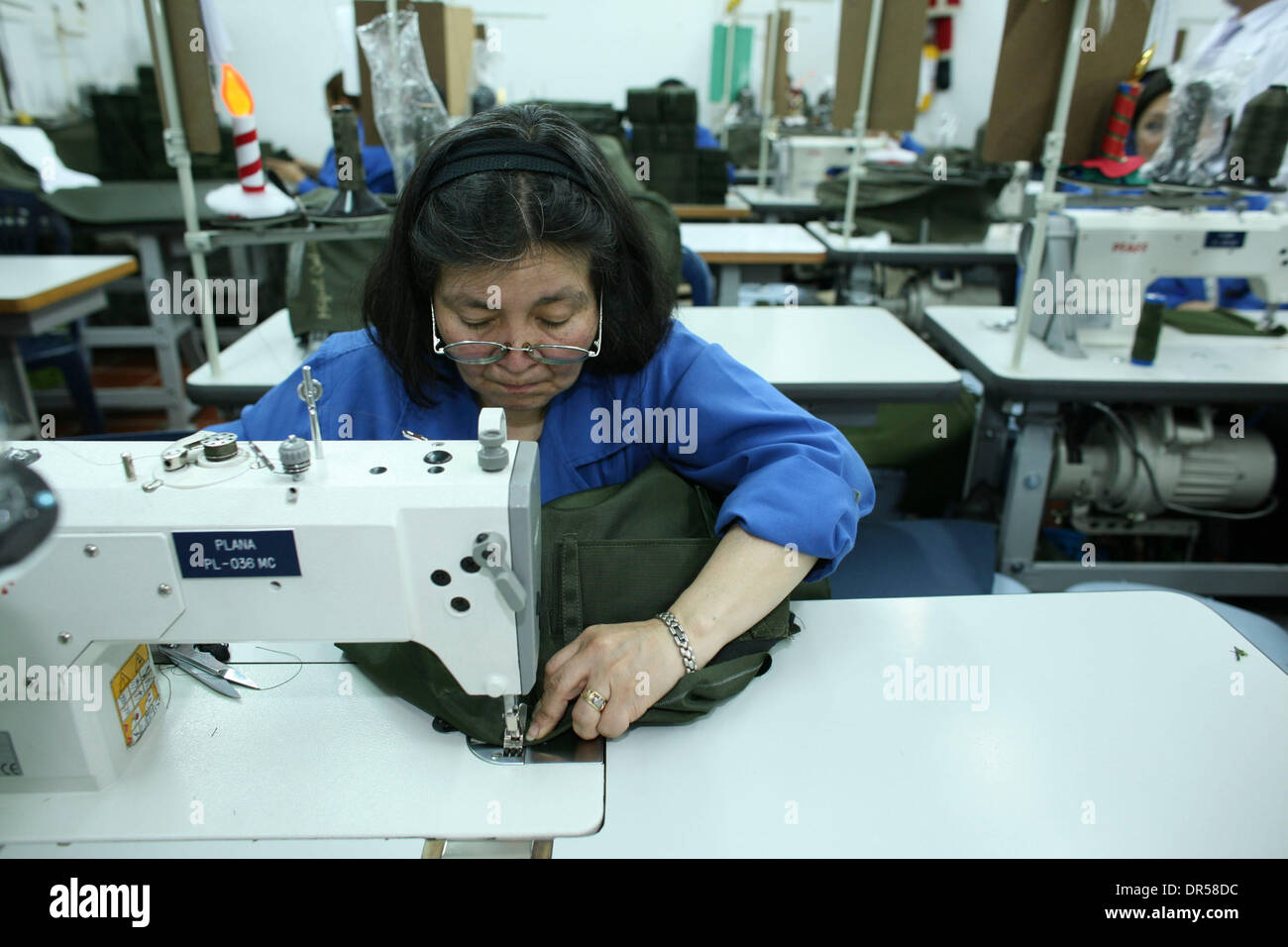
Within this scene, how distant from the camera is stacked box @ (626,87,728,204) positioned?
4.46 meters

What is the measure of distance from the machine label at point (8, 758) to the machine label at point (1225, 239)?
255 centimetres

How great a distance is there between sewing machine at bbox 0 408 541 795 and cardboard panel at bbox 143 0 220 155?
3.39 ft

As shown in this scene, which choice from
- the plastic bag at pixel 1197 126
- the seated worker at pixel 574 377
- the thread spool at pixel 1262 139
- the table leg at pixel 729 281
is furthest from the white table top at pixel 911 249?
the seated worker at pixel 574 377

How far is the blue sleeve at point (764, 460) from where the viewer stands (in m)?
0.99

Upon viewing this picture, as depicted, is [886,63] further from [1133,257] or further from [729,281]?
[1133,257]

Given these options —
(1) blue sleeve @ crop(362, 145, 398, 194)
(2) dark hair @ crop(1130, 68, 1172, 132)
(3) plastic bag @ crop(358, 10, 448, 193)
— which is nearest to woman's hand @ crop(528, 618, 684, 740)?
(3) plastic bag @ crop(358, 10, 448, 193)

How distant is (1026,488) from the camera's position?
7.08ft

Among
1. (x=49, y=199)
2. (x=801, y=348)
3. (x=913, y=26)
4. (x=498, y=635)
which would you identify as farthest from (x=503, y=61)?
(x=498, y=635)

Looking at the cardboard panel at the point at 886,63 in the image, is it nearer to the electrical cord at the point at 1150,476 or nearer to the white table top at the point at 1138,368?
the white table top at the point at 1138,368

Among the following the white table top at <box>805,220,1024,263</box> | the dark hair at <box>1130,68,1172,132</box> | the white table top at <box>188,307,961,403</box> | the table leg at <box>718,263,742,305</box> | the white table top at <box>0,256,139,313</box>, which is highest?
the dark hair at <box>1130,68,1172,132</box>

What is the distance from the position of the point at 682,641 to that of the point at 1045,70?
1.66 metres

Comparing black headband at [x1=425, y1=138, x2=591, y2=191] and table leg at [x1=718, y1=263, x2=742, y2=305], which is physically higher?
black headband at [x1=425, y1=138, x2=591, y2=191]

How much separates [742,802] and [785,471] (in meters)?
0.39

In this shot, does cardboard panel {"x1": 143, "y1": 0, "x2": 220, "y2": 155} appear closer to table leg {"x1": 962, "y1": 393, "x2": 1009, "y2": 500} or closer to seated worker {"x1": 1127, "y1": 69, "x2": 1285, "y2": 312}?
table leg {"x1": 962, "y1": 393, "x2": 1009, "y2": 500}
